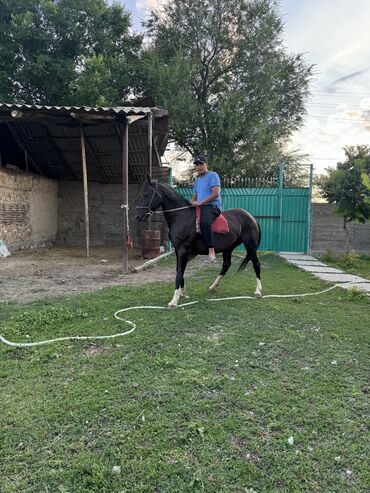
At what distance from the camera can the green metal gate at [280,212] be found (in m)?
12.3

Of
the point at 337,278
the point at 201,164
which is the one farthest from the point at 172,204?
the point at 337,278

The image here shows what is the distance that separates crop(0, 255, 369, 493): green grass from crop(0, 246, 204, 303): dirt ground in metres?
1.40

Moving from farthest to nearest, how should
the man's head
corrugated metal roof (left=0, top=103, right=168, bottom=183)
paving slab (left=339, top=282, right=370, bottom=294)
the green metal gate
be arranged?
the green metal gate, corrugated metal roof (left=0, top=103, right=168, bottom=183), paving slab (left=339, top=282, right=370, bottom=294), the man's head

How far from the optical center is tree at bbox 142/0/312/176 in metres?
17.0

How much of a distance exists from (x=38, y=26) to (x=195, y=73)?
23.4 ft

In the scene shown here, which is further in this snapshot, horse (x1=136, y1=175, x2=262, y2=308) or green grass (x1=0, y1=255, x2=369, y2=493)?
horse (x1=136, y1=175, x2=262, y2=308)

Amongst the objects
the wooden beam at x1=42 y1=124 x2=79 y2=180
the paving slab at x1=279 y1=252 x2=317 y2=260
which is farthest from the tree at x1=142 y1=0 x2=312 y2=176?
the paving slab at x1=279 y1=252 x2=317 y2=260

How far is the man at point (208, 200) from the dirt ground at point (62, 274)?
2.07 m

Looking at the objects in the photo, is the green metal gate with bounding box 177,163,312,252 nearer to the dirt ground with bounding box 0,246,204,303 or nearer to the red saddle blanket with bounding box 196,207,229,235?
the dirt ground with bounding box 0,246,204,303

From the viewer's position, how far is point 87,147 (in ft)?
38.5

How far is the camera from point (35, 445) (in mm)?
2100

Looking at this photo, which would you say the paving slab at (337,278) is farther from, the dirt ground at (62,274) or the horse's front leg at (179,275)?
the horse's front leg at (179,275)

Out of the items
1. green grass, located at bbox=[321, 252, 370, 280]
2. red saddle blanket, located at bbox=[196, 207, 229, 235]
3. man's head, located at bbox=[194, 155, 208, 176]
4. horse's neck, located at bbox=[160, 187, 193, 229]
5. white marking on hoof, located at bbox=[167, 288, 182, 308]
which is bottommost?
green grass, located at bbox=[321, 252, 370, 280]

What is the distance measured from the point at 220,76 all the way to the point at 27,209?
12.3 meters
